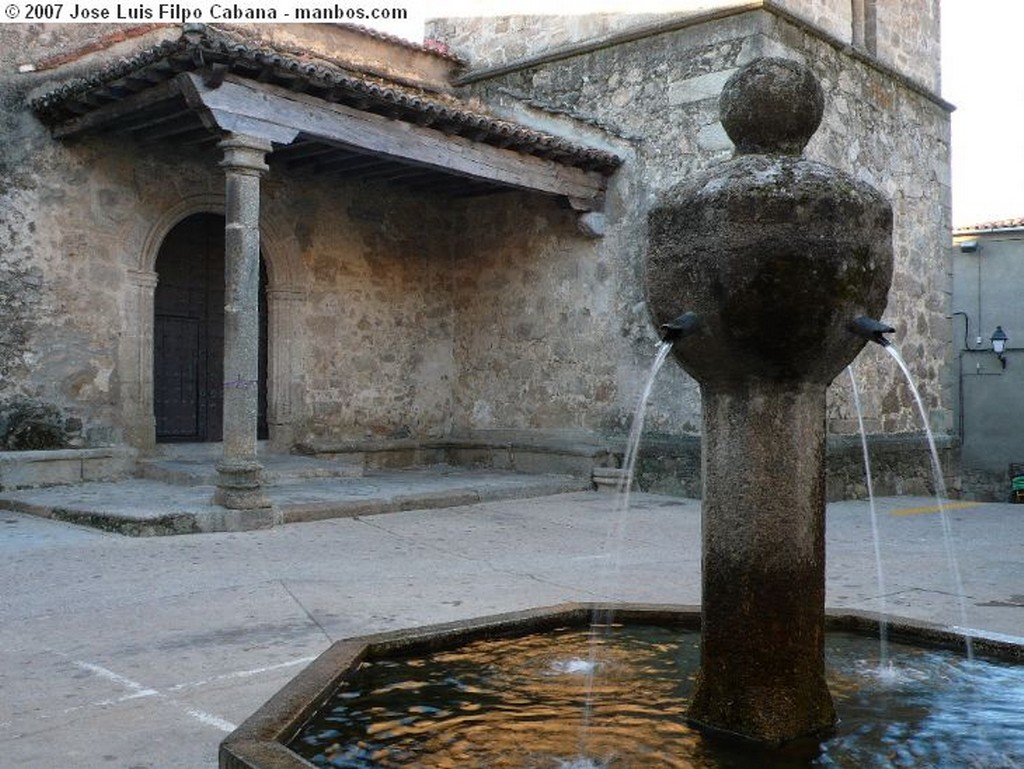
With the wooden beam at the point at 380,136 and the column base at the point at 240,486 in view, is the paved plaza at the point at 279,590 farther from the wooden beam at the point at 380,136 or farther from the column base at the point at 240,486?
the wooden beam at the point at 380,136

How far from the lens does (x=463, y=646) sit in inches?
127

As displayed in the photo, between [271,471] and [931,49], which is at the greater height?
[931,49]

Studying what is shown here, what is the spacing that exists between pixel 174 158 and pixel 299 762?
857 cm

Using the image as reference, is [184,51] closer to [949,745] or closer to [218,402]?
[218,402]

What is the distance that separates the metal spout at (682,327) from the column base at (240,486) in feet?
16.8

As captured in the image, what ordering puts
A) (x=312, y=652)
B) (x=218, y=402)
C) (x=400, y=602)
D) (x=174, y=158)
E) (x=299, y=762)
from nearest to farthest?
(x=299, y=762) → (x=312, y=652) → (x=400, y=602) → (x=174, y=158) → (x=218, y=402)

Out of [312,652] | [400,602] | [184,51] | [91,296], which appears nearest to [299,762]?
[312,652]

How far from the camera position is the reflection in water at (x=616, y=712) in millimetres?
2311

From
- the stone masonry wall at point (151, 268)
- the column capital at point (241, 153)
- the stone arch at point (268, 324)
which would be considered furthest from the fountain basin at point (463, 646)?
the stone arch at point (268, 324)

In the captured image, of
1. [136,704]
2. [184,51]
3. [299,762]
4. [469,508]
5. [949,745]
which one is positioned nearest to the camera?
[299,762]

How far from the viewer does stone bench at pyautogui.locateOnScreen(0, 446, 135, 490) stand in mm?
8234

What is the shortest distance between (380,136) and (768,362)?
655cm

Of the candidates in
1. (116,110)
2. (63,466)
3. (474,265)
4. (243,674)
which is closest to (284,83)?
(116,110)

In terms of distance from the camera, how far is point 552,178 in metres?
9.95
